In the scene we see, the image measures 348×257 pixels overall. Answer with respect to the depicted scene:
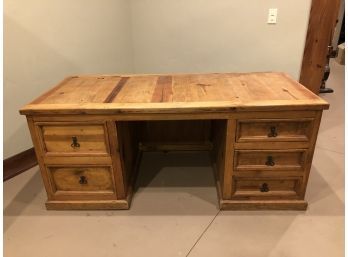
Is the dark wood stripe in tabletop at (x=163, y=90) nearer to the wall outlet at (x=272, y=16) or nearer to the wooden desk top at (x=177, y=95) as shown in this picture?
the wooden desk top at (x=177, y=95)

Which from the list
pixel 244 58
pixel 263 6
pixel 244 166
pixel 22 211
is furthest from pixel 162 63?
pixel 22 211

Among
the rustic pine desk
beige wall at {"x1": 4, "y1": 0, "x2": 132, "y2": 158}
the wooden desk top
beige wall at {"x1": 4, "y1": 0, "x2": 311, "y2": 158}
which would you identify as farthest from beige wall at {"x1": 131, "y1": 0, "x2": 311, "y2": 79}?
the rustic pine desk

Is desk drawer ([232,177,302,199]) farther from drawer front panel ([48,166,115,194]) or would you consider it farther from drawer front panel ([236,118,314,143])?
drawer front panel ([48,166,115,194])

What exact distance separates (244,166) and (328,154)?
3.53 feet

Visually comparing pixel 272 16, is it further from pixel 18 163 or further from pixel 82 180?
pixel 18 163

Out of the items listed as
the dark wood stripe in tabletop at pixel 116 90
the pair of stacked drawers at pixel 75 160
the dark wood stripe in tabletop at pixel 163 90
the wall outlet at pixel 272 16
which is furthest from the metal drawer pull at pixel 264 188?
the wall outlet at pixel 272 16

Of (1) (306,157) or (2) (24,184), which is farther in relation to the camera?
(2) (24,184)

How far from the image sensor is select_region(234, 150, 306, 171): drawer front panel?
1315 millimetres

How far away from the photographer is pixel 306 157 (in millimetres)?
1305

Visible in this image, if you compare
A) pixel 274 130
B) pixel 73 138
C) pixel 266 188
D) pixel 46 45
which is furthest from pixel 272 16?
pixel 73 138

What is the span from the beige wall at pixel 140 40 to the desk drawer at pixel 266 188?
1.41 metres

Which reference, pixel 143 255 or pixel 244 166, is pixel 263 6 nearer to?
pixel 244 166

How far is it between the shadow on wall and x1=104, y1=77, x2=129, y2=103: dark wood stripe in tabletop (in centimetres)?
65

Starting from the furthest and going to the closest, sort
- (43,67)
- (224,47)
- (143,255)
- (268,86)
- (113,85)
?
1. (224,47)
2. (43,67)
3. (113,85)
4. (268,86)
5. (143,255)
